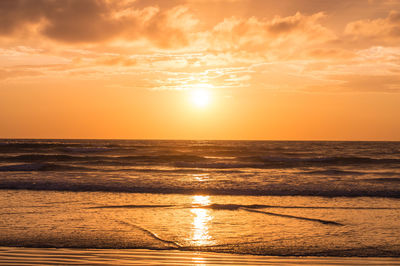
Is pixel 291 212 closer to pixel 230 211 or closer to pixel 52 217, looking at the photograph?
pixel 230 211

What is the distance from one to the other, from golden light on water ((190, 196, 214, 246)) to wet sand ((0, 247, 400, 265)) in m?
0.70

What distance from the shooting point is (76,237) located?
24.3 feet

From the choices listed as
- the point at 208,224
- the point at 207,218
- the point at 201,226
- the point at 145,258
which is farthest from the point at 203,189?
the point at 145,258

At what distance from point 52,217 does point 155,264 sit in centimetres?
420

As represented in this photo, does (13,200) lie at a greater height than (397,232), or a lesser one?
greater

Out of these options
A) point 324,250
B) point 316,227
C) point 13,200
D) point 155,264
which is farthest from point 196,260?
point 13,200

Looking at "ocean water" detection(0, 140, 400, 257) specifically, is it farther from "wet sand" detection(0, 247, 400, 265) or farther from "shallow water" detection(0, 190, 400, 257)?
"wet sand" detection(0, 247, 400, 265)

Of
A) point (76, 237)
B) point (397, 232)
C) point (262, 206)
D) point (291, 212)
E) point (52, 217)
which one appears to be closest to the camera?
point (76, 237)

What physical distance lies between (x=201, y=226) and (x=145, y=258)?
7.62ft

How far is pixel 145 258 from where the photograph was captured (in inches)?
246

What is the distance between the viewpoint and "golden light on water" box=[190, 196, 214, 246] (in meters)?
7.23

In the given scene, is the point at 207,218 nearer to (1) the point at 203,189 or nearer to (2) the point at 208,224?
(2) the point at 208,224

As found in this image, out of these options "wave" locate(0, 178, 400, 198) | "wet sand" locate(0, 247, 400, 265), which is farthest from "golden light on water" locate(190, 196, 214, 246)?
"wave" locate(0, 178, 400, 198)

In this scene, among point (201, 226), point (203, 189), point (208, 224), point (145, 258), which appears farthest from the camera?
point (203, 189)
